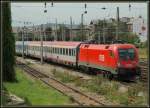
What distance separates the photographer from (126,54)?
2878 centimetres

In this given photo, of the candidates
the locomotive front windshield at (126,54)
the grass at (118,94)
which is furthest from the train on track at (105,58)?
the grass at (118,94)

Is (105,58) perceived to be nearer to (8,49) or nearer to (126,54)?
(126,54)

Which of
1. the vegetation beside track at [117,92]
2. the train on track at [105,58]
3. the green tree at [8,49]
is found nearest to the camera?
the vegetation beside track at [117,92]

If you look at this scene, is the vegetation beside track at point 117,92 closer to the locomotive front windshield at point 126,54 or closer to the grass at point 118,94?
the grass at point 118,94

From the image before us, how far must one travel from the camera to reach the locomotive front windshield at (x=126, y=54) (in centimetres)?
2848

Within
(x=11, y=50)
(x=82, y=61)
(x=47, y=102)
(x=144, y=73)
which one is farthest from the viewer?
(x=82, y=61)

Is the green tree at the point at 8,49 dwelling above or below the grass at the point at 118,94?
above

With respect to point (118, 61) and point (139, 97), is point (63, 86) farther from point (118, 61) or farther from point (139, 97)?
point (139, 97)

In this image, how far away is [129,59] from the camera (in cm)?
2880

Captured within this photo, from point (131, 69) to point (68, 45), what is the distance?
14.6 m

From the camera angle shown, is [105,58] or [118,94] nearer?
[118,94]

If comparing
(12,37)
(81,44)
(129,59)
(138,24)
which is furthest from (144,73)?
(138,24)

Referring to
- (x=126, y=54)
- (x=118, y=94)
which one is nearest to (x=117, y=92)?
(x=118, y=94)

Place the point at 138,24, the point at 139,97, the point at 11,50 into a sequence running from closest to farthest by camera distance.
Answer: the point at 139,97, the point at 11,50, the point at 138,24
